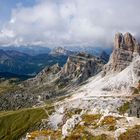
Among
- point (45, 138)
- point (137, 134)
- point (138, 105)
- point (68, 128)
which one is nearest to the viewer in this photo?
point (137, 134)

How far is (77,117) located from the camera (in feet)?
304

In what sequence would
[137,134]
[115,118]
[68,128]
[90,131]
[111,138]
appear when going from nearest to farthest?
[137,134], [111,138], [90,131], [115,118], [68,128]

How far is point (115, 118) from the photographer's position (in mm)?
78562

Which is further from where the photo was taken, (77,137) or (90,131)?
(90,131)

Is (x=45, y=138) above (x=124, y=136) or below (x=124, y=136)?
below

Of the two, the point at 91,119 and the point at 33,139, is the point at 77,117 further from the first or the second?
the point at 33,139

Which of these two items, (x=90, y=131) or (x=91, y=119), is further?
(x=91, y=119)

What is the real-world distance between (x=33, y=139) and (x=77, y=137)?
1611 centimetres

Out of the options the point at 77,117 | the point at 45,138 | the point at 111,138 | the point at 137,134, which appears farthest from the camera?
the point at 77,117

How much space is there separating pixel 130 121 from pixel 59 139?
58.5 ft

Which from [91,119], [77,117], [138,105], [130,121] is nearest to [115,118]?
[130,121]

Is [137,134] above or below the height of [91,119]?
above

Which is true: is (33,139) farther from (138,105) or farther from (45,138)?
(138,105)

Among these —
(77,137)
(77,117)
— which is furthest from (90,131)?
(77,117)
